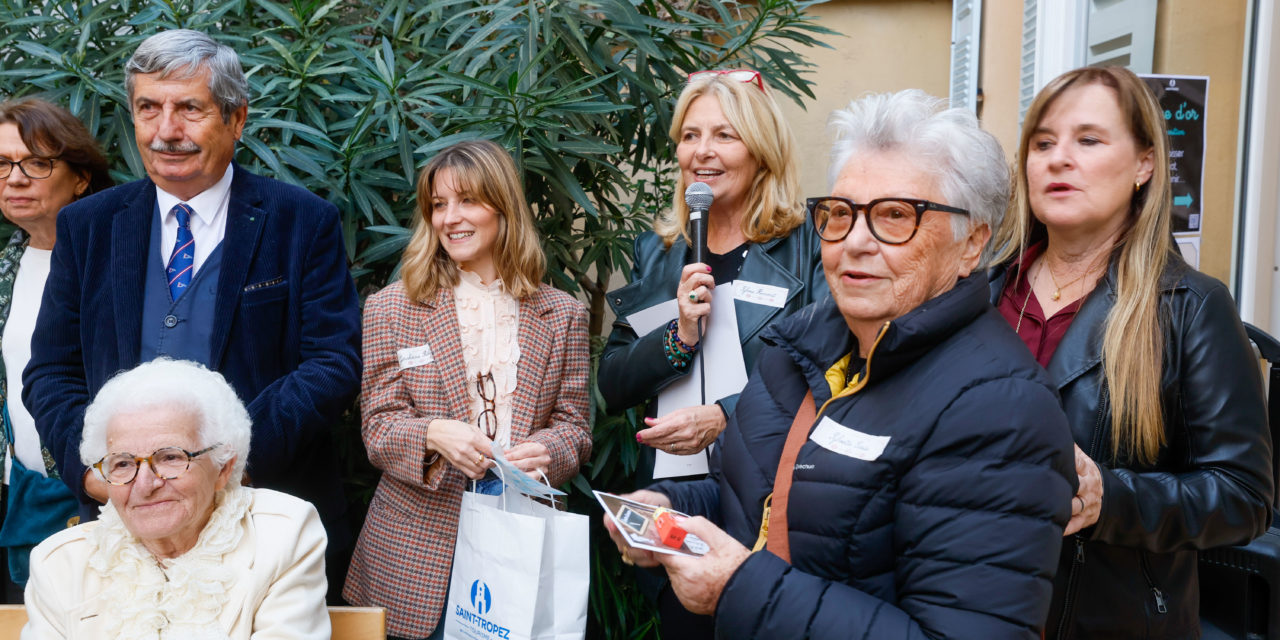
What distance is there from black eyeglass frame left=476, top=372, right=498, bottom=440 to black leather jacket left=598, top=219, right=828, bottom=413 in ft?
1.04

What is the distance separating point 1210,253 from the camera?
382cm

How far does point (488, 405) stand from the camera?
260 cm

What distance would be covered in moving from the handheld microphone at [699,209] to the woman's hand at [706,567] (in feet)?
3.57

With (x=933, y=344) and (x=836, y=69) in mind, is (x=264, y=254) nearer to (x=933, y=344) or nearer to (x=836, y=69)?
(x=933, y=344)

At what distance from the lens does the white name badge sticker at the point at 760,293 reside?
8.16 feet

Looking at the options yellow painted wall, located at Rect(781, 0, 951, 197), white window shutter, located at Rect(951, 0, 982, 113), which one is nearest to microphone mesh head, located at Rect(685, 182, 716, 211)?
white window shutter, located at Rect(951, 0, 982, 113)

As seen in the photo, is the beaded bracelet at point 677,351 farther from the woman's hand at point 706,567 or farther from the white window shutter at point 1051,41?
the white window shutter at point 1051,41

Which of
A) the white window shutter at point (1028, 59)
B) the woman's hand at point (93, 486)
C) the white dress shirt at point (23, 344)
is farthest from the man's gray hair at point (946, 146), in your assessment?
the white window shutter at point (1028, 59)

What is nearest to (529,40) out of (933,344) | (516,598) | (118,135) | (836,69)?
(118,135)

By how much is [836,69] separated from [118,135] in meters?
4.38

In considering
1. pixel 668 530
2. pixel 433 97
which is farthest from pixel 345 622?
pixel 433 97

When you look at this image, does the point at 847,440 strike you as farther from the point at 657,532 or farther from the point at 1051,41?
the point at 1051,41

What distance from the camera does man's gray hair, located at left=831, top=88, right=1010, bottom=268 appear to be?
1517 mm

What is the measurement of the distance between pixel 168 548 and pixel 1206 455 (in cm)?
212
